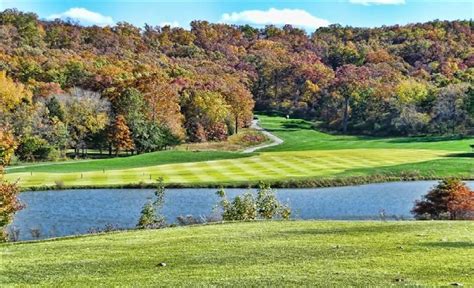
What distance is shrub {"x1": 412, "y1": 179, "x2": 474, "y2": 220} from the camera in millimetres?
31578

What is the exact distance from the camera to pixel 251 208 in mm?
29531

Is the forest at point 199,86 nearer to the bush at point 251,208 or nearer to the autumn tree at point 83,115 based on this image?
the autumn tree at point 83,115

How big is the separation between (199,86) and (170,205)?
208ft

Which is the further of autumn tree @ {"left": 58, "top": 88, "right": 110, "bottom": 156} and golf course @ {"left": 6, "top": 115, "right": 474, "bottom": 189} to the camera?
autumn tree @ {"left": 58, "top": 88, "right": 110, "bottom": 156}

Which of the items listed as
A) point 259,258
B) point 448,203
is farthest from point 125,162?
point 259,258

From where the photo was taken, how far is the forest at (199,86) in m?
83.1

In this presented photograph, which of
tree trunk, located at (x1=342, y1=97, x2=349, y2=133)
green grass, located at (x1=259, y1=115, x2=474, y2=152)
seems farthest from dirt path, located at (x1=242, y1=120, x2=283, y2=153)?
tree trunk, located at (x1=342, y1=97, x2=349, y2=133)

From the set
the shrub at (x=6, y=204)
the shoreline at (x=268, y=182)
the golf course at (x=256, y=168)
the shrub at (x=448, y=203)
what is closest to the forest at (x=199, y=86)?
the shrub at (x=6, y=204)

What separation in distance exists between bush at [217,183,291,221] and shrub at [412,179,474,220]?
715cm

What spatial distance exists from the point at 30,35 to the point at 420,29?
111 meters

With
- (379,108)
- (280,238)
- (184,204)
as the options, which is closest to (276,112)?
(379,108)

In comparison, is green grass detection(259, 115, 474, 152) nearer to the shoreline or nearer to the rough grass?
the rough grass

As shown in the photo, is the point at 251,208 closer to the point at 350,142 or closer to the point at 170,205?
the point at 170,205

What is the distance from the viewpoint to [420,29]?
19638cm
